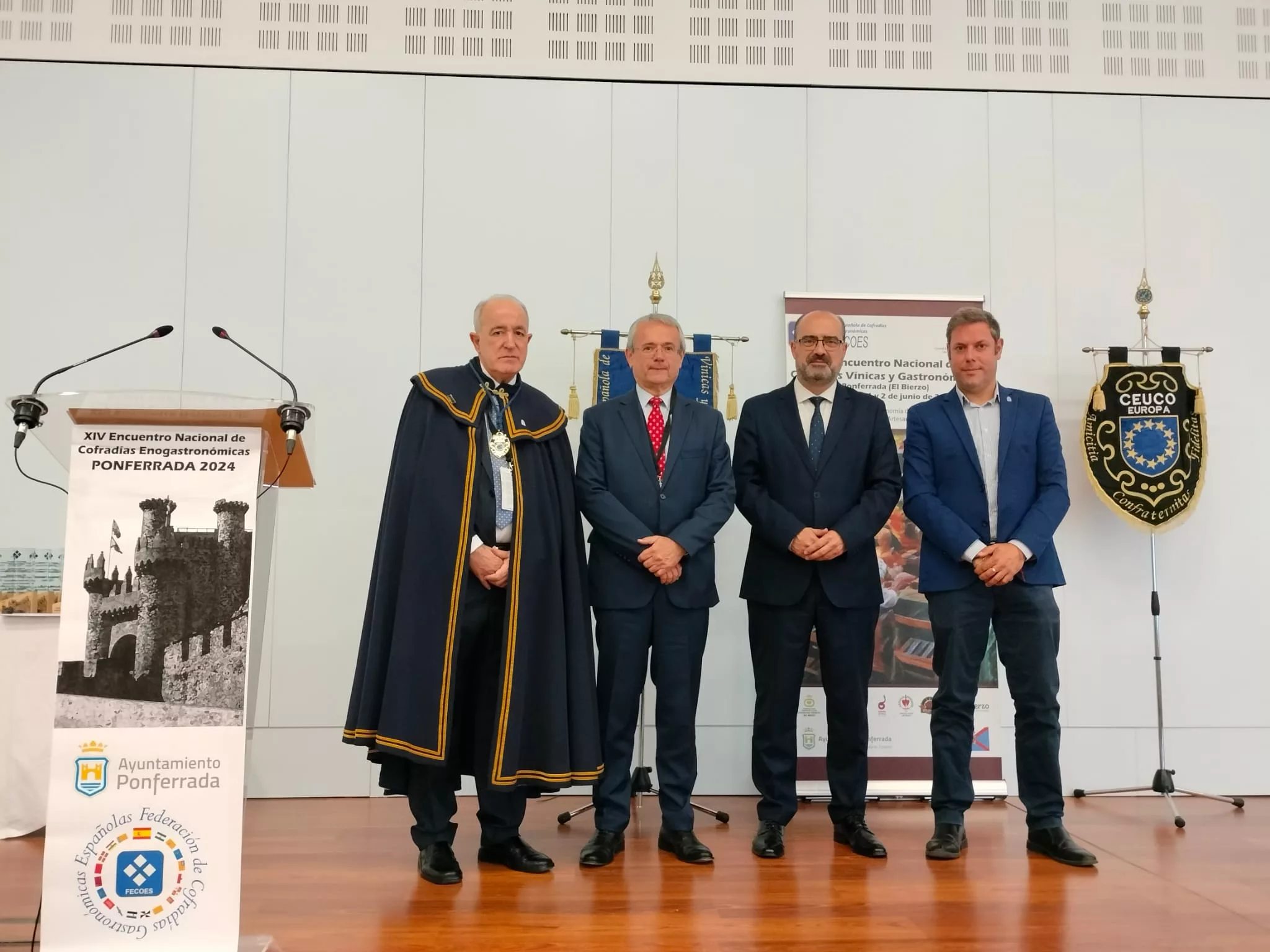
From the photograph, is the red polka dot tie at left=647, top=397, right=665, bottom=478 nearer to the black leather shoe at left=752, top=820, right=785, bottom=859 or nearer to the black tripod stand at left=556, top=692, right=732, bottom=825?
the black tripod stand at left=556, top=692, right=732, bottom=825

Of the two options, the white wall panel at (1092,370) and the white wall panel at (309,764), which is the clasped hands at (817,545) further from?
the white wall panel at (309,764)

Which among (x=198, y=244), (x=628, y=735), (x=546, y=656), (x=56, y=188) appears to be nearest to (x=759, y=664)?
(x=628, y=735)

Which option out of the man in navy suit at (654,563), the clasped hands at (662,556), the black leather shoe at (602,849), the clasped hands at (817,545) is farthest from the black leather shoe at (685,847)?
the clasped hands at (817,545)

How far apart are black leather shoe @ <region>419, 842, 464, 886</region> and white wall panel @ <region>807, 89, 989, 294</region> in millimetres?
2929

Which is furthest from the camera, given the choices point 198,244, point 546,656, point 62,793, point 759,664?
point 198,244

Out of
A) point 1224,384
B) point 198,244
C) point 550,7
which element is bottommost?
point 1224,384

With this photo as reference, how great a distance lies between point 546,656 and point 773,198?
266 centimetres

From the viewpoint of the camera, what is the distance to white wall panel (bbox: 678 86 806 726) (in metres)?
4.75

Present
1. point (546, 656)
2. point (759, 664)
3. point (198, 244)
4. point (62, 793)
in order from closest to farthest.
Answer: point (62, 793) → point (546, 656) → point (759, 664) → point (198, 244)

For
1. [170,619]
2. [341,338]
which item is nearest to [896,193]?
[341,338]

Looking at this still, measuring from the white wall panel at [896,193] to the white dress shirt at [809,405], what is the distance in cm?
130

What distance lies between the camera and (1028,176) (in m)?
4.94

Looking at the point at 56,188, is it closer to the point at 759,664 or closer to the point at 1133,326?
the point at 759,664

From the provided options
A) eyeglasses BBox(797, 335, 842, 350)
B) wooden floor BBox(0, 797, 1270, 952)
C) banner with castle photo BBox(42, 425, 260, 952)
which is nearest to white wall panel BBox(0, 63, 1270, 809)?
wooden floor BBox(0, 797, 1270, 952)
